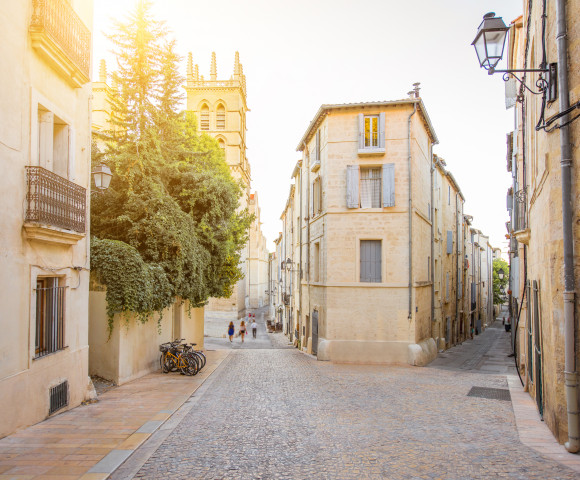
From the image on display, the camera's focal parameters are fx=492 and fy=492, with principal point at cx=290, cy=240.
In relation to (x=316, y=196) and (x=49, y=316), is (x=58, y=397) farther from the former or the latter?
(x=316, y=196)

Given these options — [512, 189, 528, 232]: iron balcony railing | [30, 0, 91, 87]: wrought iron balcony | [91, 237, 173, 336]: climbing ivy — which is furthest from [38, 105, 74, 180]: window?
[512, 189, 528, 232]: iron balcony railing

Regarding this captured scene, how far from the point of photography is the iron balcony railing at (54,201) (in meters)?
8.07

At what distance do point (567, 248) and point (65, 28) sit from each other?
924 centimetres

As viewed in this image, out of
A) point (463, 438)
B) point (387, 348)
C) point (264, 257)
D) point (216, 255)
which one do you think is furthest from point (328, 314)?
point (264, 257)

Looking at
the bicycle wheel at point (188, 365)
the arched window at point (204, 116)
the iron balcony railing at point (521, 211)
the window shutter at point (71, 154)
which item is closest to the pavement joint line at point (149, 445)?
the bicycle wheel at point (188, 365)

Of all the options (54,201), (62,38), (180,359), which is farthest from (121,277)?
(62,38)

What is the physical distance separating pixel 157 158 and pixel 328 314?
891cm

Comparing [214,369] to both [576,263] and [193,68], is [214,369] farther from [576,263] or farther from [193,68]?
[193,68]

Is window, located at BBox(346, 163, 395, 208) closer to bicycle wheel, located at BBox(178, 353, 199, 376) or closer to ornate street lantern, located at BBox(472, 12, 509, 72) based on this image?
bicycle wheel, located at BBox(178, 353, 199, 376)

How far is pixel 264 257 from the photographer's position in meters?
84.9

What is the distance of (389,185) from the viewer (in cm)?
1970

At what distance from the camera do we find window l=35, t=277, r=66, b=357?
8992 mm

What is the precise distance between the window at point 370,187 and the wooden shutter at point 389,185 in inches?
16.4

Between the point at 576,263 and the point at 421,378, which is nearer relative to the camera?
the point at 576,263
